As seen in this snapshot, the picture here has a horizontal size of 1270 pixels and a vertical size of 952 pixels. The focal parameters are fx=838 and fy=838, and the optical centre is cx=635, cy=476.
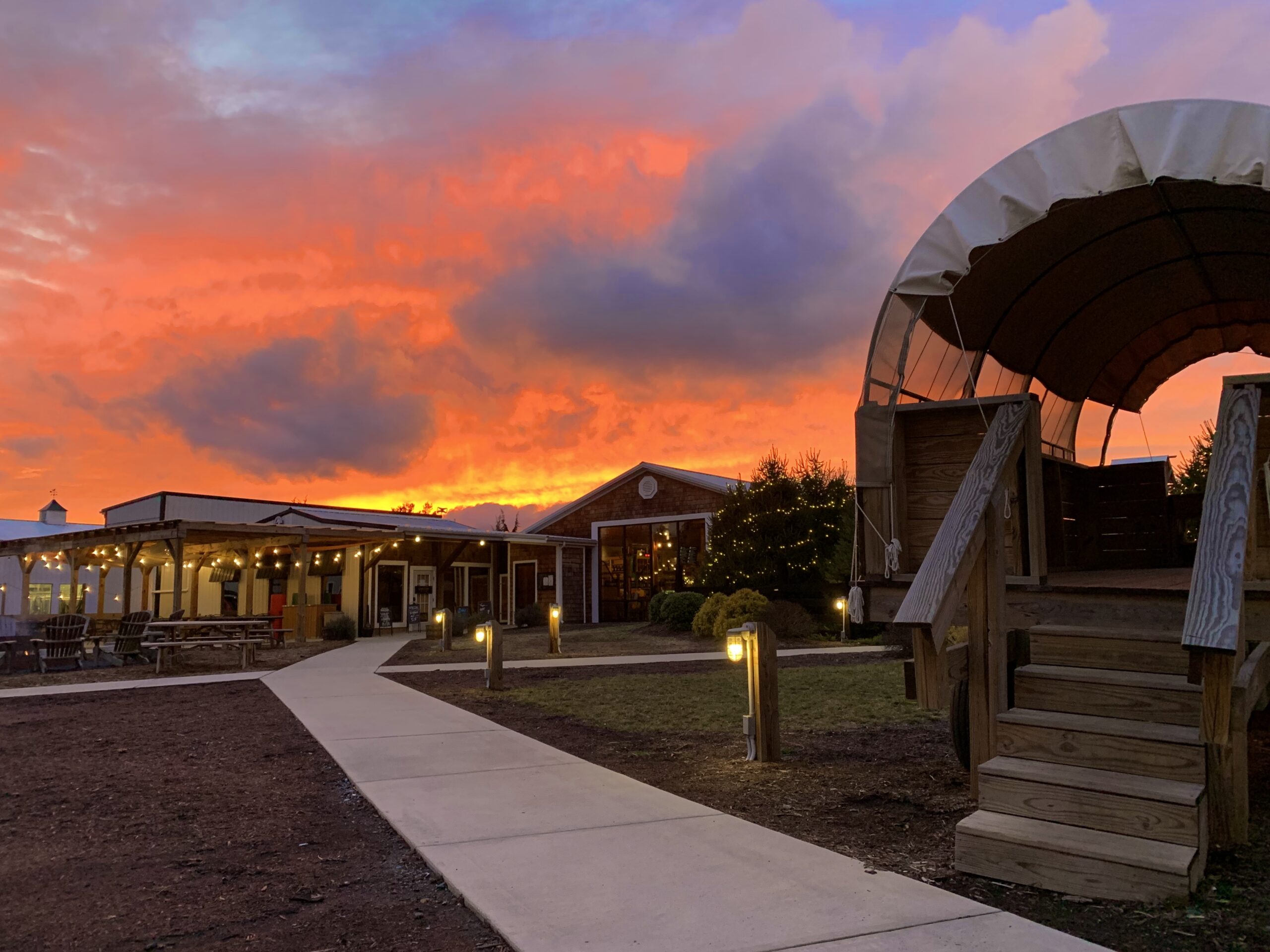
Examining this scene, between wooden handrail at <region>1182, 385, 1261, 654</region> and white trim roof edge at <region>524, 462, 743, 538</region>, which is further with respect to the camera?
white trim roof edge at <region>524, 462, 743, 538</region>

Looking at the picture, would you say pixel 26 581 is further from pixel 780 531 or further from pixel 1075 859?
pixel 1075 859

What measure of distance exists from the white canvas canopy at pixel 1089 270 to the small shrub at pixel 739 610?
33.8 feet

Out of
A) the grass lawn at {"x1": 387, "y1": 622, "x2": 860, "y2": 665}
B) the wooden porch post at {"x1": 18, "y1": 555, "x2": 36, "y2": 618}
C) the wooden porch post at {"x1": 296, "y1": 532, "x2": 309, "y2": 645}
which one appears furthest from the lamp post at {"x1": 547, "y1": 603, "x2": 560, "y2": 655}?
the wooden porch post at {"x1": 18, "y1": 555, "x2": 36, "y2": 618}

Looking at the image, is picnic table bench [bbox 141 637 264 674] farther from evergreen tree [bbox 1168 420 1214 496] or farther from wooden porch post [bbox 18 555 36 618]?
evergreen tree [bbox 1168 420 1214 496]

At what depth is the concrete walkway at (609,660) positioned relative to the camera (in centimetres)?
1377

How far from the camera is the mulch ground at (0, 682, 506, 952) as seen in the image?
310cm

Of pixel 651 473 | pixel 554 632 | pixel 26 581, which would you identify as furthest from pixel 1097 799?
pixel 26 581

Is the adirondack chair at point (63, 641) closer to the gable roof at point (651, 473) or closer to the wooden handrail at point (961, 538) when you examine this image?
the gable roof at point (651, 473)

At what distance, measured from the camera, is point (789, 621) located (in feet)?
59.4

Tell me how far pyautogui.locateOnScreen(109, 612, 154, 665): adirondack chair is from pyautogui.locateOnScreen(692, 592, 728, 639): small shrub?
1107 cm

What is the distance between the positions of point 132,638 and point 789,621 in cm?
1292

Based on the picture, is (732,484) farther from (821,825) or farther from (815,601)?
(821,825)

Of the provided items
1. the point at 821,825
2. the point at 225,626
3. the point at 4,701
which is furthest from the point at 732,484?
the point at 821,825

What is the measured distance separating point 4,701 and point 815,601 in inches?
597
